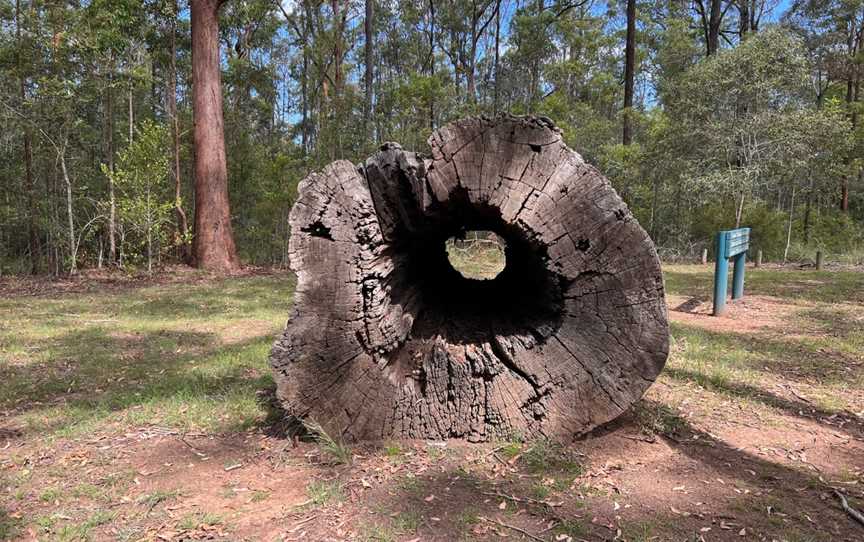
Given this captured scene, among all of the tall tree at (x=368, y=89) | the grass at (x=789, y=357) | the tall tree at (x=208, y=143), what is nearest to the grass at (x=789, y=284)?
the grass at (x=789, y=357)

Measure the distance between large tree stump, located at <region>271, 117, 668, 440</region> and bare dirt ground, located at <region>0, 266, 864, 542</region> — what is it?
0.21 metres

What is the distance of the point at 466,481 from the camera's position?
251 centimetres

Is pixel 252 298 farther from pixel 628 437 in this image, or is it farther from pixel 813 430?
pixel 813 430

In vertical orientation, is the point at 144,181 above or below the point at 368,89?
below

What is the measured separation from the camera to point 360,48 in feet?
109

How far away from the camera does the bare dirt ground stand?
214 cm

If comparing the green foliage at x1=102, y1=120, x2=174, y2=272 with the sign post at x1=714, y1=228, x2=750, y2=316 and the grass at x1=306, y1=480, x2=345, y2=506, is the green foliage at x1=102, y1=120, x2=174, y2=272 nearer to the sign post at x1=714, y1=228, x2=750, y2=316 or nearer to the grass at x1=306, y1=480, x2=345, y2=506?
the grass at x1=306, y1=480, x2=345, y2=506

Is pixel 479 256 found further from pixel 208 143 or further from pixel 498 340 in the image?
pixel 498 340

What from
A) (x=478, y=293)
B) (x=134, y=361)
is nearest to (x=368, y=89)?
(x=134, y=361)

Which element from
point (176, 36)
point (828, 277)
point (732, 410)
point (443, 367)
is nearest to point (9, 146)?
point (176, 36)

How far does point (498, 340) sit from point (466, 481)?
0.77 m

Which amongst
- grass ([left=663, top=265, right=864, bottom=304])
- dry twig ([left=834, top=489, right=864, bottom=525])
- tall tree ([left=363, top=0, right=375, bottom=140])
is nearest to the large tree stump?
dry twig ([left=834, top=489, right=864, bottom=525])

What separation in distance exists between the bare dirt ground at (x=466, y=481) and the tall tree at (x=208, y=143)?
25.9ft

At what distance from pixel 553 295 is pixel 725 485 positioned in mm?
1223
